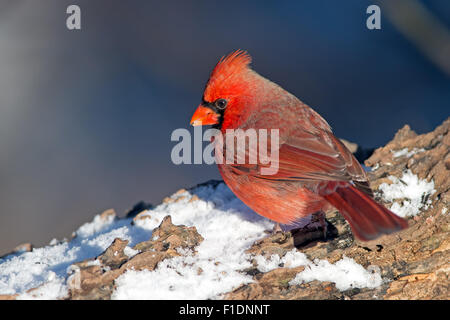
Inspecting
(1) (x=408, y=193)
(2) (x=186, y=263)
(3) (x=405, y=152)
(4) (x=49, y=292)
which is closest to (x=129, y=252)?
(2) (x=186, y=263)

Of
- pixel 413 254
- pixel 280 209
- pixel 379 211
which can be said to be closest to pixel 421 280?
pixel 413 254

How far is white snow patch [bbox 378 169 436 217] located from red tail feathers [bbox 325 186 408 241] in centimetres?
34

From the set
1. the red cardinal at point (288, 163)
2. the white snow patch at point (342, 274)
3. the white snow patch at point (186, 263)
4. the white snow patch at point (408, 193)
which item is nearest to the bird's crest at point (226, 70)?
the red cardinal at point (288, 163)

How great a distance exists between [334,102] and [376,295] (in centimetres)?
332

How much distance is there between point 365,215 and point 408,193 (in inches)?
24.3

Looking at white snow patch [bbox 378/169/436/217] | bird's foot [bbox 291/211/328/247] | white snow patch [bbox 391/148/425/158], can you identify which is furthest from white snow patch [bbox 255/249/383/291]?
white snow patch [bbox 391/148/425/158]

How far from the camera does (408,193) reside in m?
2.73

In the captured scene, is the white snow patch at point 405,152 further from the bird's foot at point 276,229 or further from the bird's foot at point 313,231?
the bird's foot at point 276,229

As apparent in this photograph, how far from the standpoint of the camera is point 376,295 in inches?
83.4

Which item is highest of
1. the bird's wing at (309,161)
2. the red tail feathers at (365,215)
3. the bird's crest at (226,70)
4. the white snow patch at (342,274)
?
the bird's crest at (226,70)

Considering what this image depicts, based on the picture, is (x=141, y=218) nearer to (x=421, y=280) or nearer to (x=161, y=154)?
(x=421, y=280)

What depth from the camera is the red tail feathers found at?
2141 mm

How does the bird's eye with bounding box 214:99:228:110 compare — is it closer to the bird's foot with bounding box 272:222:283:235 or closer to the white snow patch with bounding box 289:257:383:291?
the bird's foot with bounding box 272:222:283:235

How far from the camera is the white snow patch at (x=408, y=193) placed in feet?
8.51
